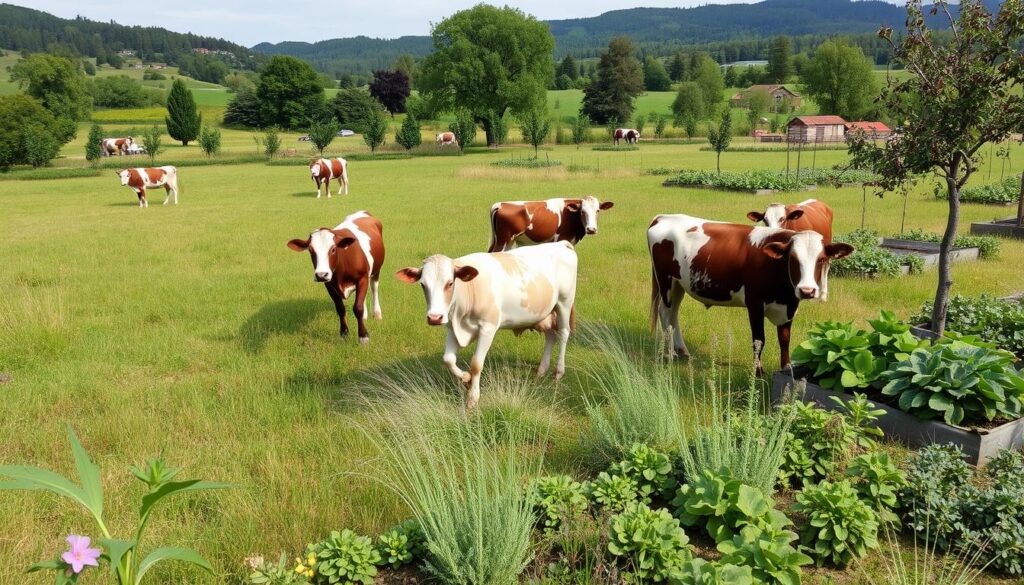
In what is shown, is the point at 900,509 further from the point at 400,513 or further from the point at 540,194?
the point at 540,194

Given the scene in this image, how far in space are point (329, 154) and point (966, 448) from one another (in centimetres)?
5041

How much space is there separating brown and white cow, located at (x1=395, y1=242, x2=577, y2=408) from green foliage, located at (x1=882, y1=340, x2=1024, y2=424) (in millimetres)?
3040

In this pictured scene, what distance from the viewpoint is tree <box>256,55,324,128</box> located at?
85.9 meters

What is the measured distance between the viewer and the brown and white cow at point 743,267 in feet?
18.8

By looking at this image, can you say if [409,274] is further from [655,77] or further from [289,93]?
[655,77]

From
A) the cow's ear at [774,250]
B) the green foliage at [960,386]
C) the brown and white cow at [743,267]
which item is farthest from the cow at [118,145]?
the green foliage at [960,386]

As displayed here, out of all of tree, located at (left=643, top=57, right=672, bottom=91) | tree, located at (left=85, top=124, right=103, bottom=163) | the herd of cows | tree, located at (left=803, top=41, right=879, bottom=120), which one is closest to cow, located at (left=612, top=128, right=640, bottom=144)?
tree, located at (left=803, top=41, right=879, bottom=120)

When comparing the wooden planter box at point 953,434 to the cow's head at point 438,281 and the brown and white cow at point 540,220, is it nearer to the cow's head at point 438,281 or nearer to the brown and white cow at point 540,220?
the cow's head at point 438,281

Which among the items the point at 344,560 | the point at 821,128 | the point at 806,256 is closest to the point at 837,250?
the point at 806,256

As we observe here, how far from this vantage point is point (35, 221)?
62.7ft

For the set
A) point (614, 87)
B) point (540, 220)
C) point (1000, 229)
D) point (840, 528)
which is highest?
point (614, 87)

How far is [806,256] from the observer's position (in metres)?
5.68

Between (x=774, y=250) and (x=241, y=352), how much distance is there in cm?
632

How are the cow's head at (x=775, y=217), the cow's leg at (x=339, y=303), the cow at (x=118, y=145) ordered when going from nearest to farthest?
the cow's leg at (x=339, y=303), the cow's head at (x=775, y=217), the cow at (x=118, y=145)
